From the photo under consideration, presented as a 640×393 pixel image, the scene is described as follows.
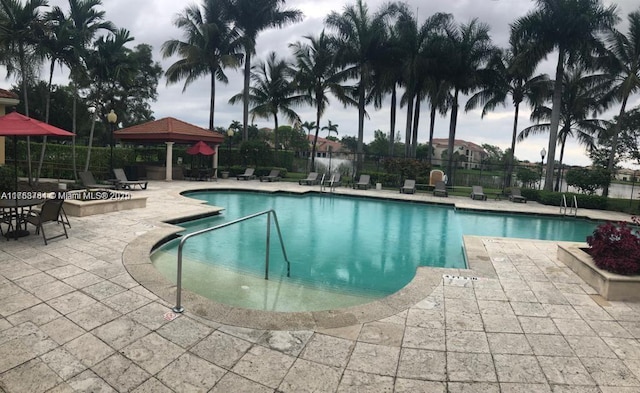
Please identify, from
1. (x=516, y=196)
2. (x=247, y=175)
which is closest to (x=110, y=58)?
(x=247, y=175)

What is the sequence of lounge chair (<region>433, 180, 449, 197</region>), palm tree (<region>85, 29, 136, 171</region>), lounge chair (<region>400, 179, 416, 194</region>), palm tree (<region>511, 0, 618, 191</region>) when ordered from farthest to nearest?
lounge chair (<region>400, 179, 416, 194</region>) → lounge chair (<region>433, 180, 449, 197</region>) → palm tree (<region>511, 0, 618, 191</region>) → palm tree (<region>85, 29, 136, 171</region>)

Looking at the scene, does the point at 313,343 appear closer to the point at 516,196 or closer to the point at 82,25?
the point at 82,25

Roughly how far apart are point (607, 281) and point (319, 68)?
21450 millimetres

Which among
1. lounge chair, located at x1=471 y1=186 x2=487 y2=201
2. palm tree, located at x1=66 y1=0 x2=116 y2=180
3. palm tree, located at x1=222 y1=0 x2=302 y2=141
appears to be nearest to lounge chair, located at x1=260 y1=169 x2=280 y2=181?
palm tree, located at x1=222 y1=0 x2=302 y2=141

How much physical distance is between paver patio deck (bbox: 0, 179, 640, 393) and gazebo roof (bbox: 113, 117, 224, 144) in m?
13.8

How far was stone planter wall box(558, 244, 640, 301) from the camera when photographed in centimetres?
455

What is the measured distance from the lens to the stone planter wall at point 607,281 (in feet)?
14.9

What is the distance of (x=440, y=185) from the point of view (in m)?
18.1

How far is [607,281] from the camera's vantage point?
461cm

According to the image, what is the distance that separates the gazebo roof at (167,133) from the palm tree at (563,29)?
56.3 feet

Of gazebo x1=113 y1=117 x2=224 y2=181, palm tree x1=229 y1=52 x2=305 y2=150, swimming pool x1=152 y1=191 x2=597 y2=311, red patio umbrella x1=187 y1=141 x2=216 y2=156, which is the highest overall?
palm tree x1=229 y1=52 x2=305 y2=150

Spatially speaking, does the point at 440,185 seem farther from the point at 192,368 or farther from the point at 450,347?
the point at 192,368

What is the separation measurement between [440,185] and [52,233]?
617 inches

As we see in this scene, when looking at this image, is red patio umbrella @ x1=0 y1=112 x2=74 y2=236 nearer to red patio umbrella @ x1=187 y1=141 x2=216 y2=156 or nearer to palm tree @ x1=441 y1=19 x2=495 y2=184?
red patio umbrella @ x1=187 y1=141 x2=216 y2=156
